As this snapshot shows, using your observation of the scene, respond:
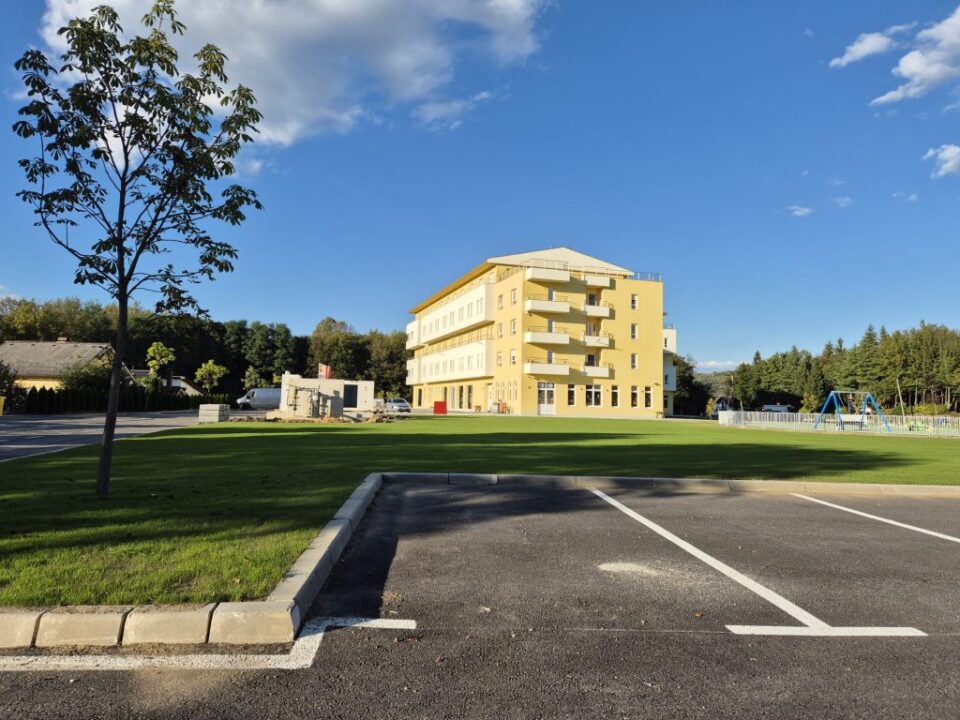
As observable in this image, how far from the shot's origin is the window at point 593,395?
198 feet

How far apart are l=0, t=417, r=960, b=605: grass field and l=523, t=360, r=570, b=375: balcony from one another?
40296 mm

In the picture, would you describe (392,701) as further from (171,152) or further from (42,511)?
(171,152)

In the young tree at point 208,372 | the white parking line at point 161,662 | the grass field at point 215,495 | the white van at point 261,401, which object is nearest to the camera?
the white parking line at point 161,662

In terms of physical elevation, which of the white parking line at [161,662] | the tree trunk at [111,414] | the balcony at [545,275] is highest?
the balcony at [545,275]

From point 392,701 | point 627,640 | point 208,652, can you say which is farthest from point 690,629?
point 208,652

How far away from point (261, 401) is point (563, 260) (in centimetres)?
3249

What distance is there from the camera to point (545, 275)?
58594 millimetres

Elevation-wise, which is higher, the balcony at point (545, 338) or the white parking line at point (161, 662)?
the balcony at point (545, 338)

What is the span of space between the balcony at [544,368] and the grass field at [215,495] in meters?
40.3

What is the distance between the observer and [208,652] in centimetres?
352

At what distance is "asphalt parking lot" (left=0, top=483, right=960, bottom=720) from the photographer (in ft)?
9.84

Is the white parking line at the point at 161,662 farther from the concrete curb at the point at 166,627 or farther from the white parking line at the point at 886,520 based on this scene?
the white parking line at the point at 886,520

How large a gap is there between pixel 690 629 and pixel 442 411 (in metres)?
51.6

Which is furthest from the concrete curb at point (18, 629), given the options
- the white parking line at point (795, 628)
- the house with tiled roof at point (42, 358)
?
the house with tiled roof at point (42, 358)
